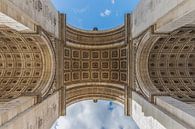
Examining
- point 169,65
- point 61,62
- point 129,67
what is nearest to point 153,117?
point 129,67

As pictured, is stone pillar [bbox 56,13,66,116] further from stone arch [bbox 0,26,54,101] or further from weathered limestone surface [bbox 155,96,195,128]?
weathered limestone surface [bbox 155,96,195,128]

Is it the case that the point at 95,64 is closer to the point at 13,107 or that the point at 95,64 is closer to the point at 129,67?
the point at 129,67

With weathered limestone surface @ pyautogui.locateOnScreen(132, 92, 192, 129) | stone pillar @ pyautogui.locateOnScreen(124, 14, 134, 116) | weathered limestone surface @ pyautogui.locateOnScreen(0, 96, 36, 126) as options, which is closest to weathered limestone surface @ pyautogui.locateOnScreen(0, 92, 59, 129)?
weathered limestone surface @ pyautogui.locateOnScreen(0, 96, 36, 126)

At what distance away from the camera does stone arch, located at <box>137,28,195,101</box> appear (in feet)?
86.1

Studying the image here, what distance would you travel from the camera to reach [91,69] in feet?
118

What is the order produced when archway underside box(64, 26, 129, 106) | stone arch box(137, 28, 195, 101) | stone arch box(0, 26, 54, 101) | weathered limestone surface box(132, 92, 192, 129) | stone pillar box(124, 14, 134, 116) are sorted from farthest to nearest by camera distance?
archway underside box(64, 26, 129, 106) → stone pillar box(124, 14, 134, 116) → stone arch box(137, 28, 195, 101) → stone arch box(0, 26, 54, 101) → weathered limestone surface box(132, 92, 192, 129)

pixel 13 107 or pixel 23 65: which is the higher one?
pixel 23 65

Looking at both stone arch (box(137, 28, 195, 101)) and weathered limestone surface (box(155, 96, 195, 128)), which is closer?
weathered limestone surface (box(155, 96, 195, 128))

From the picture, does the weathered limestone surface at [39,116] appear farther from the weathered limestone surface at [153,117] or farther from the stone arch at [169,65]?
the stone arch at [169,65]

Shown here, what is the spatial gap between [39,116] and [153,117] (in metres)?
9.63

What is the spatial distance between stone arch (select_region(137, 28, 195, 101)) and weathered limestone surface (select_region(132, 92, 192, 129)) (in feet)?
5.17

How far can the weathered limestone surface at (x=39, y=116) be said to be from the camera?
53.8ft

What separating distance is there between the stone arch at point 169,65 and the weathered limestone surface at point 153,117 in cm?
158

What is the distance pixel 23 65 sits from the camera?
29.0 metres
